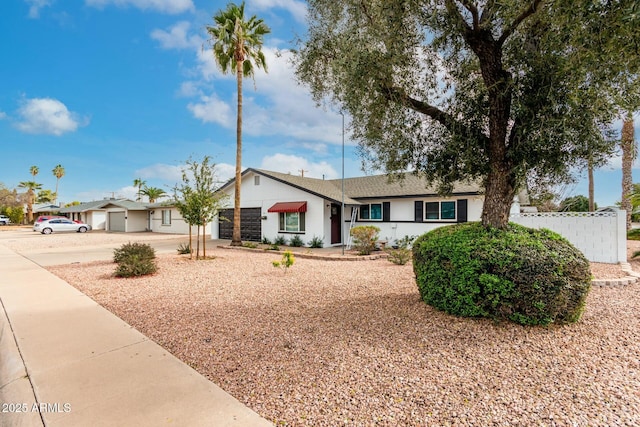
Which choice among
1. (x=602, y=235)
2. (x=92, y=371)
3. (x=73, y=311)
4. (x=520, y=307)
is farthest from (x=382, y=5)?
(x=602, y=235)

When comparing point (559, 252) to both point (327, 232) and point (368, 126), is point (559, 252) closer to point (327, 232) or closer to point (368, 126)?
point (368, 126)

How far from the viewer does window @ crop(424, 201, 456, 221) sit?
45.6 feet

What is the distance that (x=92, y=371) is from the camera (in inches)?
131

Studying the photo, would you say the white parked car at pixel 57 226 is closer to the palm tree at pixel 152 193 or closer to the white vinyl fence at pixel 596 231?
→ the palm tree at pixel 152 193

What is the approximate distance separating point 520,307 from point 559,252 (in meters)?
0.99

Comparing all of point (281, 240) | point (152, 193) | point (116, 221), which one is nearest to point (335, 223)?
point (281, 240)

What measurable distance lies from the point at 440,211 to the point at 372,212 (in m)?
3.72

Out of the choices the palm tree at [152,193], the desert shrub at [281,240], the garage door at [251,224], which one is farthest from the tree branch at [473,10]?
the palm tree at [152,193]

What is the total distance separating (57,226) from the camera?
2925 cm

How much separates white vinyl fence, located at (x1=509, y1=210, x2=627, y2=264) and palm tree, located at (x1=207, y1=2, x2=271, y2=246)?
14.4 m

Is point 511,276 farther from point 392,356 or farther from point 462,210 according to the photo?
point 462,210

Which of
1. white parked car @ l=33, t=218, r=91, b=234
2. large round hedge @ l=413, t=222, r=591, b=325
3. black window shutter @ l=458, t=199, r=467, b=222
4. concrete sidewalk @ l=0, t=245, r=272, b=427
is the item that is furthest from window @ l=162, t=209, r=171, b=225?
large round hedge @ l=413, t=222, r=591, b=325

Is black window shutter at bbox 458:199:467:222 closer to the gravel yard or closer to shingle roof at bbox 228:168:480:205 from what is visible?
shingle roof at bbox 228:168:480:205

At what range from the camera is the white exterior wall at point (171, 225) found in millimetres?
28328
